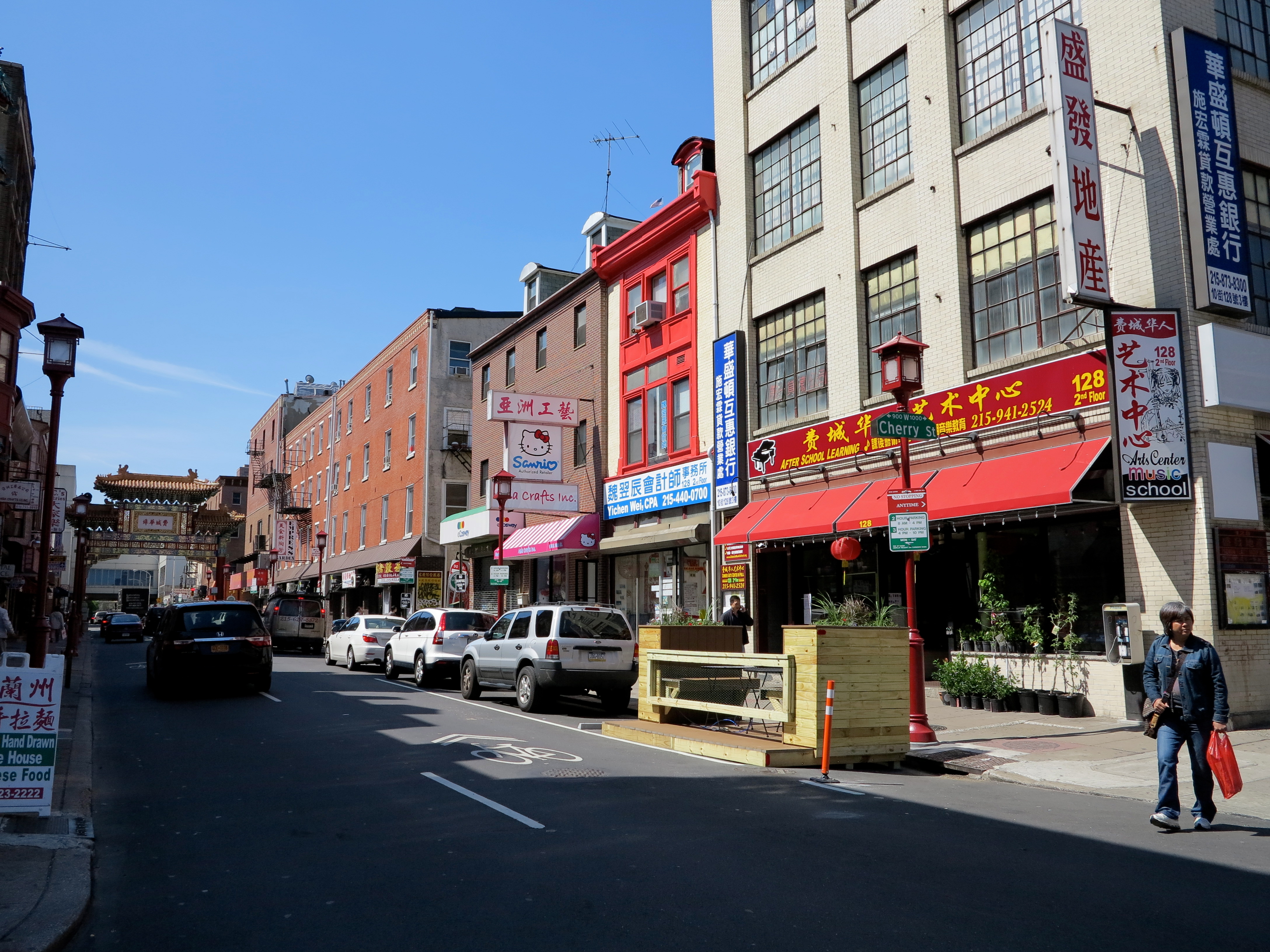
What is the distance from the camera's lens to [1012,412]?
1570 cm

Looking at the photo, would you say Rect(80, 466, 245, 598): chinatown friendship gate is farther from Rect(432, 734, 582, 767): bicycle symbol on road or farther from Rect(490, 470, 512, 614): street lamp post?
Rect(432, 734, 582, 767): bicycle symbol on road

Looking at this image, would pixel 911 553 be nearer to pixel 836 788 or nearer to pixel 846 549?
pixel 836 788

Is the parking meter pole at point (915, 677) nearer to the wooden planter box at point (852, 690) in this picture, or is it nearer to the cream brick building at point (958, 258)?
the wooden planter box at point (852, 690)

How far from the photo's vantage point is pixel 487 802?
8.57 meters

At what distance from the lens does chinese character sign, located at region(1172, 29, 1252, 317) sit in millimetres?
13664

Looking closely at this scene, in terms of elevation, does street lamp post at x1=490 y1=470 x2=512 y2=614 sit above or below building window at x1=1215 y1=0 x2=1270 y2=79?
below

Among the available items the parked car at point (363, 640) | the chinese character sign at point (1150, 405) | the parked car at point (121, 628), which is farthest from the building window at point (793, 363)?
the parked car at point (121, 628)

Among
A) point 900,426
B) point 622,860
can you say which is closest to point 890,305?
point 900,426

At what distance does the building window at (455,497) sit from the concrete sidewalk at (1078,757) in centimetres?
2964

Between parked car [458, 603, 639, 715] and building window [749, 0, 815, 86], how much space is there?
525 inches

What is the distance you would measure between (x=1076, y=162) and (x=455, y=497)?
31.8m

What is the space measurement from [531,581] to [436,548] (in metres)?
10.4

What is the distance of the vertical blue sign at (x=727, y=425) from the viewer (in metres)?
22.3

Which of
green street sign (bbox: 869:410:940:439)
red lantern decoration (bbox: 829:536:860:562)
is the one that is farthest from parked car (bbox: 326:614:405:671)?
green street sign (bbox: 869:410:940:439)
